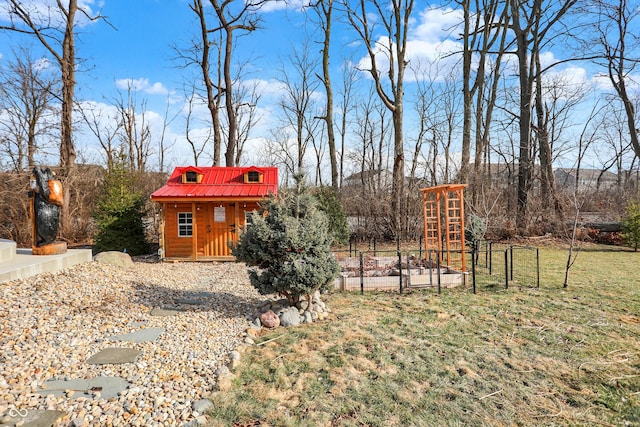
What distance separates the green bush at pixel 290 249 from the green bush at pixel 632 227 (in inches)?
491

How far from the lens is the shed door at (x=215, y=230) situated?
35.5 ft

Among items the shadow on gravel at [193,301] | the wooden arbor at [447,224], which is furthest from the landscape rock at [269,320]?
the wooden arbor at [447,224]

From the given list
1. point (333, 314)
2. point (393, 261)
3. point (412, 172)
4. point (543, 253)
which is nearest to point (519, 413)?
point (333, 314)

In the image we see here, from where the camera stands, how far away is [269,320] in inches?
188

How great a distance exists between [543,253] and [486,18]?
11.0 meters

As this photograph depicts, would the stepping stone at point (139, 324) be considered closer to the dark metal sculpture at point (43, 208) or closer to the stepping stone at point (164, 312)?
the stepping stone at point (164, 312)

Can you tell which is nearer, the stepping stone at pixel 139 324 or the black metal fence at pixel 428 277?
the stepping stone at pixel 139 324

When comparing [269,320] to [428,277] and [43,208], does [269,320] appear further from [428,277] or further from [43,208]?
[43,208]

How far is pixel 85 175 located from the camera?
43.6ft

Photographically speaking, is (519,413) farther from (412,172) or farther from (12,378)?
(412,172)

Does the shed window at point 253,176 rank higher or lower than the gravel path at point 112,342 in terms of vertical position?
higher

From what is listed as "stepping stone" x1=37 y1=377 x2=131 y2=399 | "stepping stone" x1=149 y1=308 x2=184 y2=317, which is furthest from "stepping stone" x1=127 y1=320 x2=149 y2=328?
"stepping stone" x1=37 y1=377 x2=131 y2=399

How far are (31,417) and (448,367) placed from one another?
143 inches

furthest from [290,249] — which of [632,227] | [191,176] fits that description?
[632,227]
